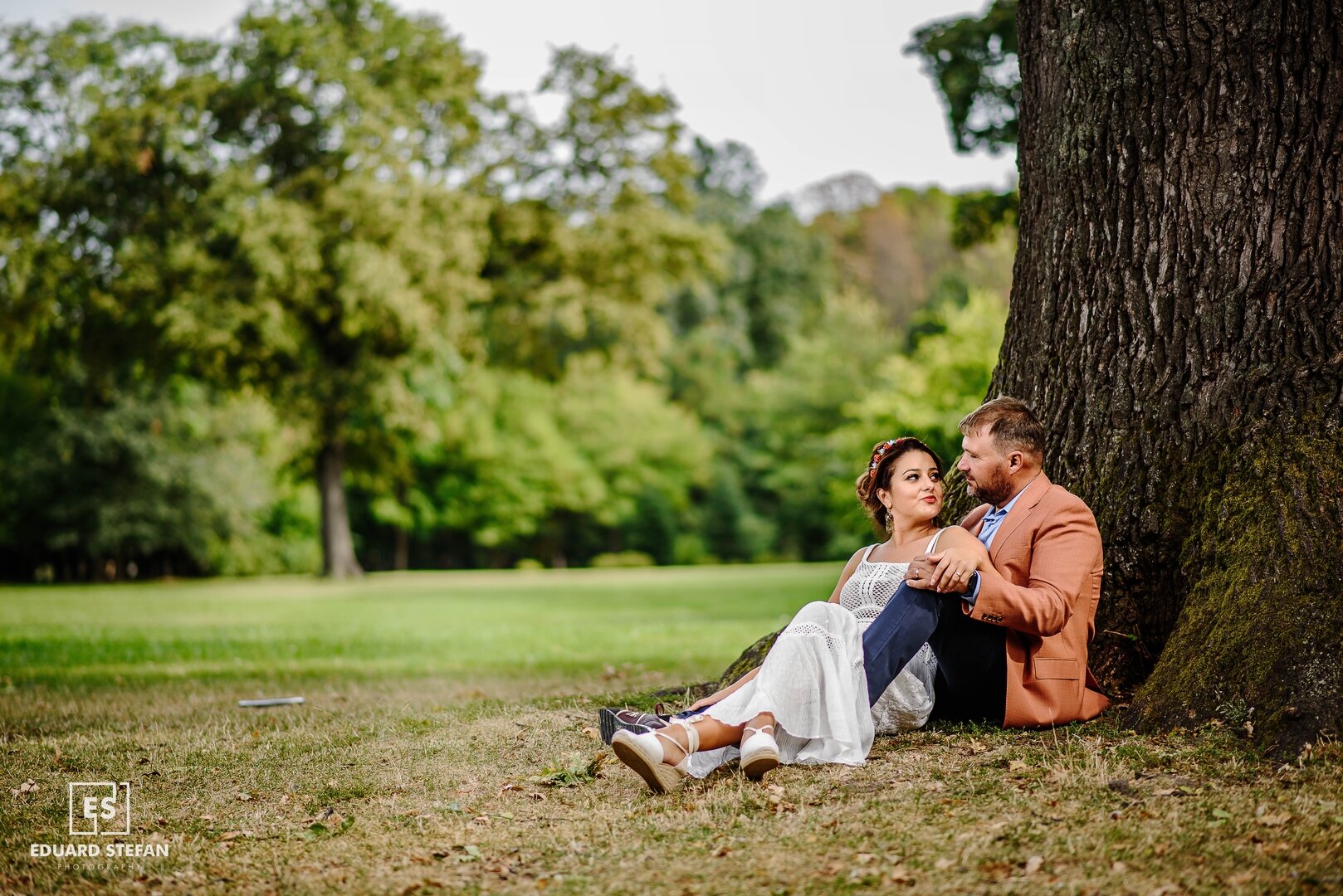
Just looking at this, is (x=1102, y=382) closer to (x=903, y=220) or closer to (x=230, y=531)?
(x=230, y=531)

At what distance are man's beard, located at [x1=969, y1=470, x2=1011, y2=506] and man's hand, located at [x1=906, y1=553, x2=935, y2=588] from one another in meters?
0.68

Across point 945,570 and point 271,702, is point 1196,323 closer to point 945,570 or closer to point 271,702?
point 945,570

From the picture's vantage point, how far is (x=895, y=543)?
5.17m

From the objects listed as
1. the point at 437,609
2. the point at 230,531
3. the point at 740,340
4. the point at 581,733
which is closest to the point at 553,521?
the point at 740,340

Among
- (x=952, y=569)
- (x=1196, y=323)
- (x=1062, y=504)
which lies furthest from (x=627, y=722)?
(x=1196, y=323)

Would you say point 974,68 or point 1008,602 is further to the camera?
point 974,68

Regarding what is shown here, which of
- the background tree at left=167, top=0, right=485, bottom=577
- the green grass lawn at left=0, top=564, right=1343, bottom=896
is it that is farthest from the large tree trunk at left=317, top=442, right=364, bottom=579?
the green grass lawn at left=0, top=564, right=1343, bottom=896

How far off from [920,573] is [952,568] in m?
0.14

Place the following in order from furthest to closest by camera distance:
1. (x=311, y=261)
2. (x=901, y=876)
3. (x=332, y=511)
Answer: (x=332, y=511) < (x=311, y=261) < (x=901, y=876)

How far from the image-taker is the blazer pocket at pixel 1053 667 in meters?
4.98

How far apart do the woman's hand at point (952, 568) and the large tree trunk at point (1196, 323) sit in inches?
42.4

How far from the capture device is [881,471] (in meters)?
5.27

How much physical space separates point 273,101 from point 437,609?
14.2 metres

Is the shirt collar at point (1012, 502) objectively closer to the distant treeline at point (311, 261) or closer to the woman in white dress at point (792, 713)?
the woman in white dress at point (792, 713)
